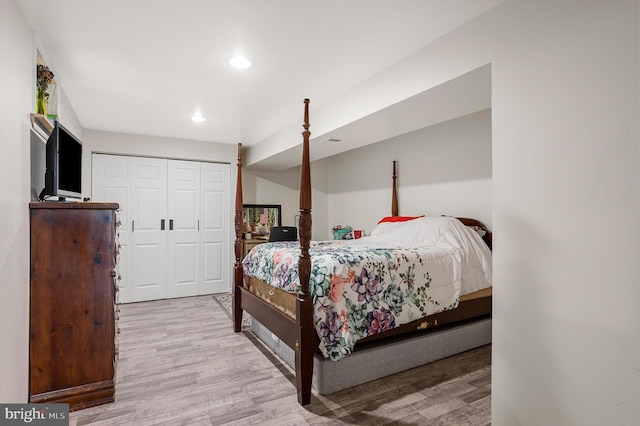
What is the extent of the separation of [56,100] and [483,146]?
12.9 feet

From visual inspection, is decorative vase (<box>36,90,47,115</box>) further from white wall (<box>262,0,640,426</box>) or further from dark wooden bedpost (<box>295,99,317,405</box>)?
white wall (<box>262,0,640,426</box>)

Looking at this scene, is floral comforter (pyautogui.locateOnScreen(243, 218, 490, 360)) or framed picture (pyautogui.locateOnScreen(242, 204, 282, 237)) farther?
framed picture (pyautogui.locateOnScreen(242, 204, 282, 237))

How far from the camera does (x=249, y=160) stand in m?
5.55

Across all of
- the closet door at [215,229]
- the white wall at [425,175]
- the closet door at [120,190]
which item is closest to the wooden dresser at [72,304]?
the closet door at [120,190]

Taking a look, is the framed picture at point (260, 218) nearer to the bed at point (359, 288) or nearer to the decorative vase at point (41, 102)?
the bed at point (359, 288)

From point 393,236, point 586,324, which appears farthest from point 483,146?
point 586,324

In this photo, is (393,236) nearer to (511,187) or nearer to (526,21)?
(511,187)

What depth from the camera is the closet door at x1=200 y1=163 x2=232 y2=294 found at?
5430 mm

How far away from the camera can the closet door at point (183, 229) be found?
17.0 feet

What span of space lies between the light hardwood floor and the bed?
0.25m

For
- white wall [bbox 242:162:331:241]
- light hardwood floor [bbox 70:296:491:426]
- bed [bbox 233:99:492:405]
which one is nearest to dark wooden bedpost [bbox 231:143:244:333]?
bed [bbox 233:99:492:405]

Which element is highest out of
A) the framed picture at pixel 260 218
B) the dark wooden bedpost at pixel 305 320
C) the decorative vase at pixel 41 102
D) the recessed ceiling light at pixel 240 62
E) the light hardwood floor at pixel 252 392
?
the recessed ceiling light at pixel 240 62

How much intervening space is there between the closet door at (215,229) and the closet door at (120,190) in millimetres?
1036

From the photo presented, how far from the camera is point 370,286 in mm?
2385
